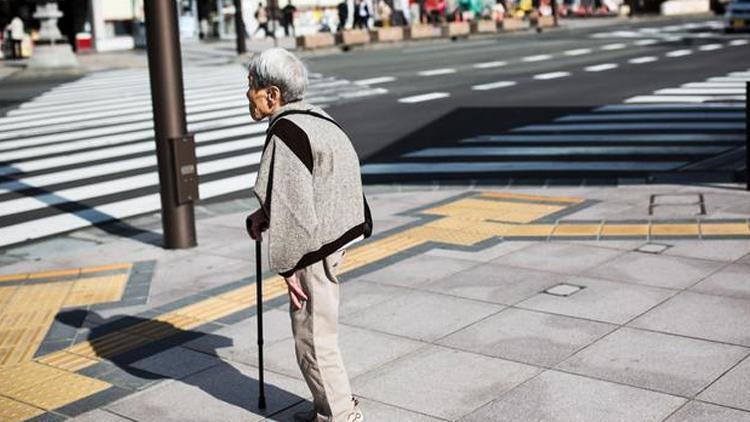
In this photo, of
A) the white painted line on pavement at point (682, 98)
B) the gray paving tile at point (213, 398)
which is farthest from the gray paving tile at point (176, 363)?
the white painted line on pavement at point (682, 98)

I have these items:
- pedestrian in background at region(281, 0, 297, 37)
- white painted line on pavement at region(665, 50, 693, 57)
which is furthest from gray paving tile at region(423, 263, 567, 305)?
pedestrian in background at region(281, 0, 297, 37)

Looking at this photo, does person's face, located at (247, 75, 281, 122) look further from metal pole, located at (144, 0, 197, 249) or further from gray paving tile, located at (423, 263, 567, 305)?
metal pole, located at (144, 0, 197, 249)

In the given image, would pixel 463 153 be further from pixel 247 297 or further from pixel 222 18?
pixel 222 18

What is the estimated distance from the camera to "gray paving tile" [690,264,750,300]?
6797 mm

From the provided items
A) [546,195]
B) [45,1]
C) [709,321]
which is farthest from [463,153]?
[45,1]

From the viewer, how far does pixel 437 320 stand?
6551 millimetres

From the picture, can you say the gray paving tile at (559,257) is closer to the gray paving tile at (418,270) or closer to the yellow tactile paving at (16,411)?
the gray paving tile at (418,270)

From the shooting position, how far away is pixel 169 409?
530 cm

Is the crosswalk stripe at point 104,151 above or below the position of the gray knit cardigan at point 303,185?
below

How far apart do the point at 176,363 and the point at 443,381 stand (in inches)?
63.3

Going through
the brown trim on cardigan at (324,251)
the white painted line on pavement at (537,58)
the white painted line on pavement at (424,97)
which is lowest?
the white painted line on pavement at (424,97)

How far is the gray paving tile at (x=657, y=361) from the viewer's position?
529cm

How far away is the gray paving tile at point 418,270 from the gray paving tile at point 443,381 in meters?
1.65

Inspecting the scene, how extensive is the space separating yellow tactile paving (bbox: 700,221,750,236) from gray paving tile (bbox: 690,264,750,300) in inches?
39.2
